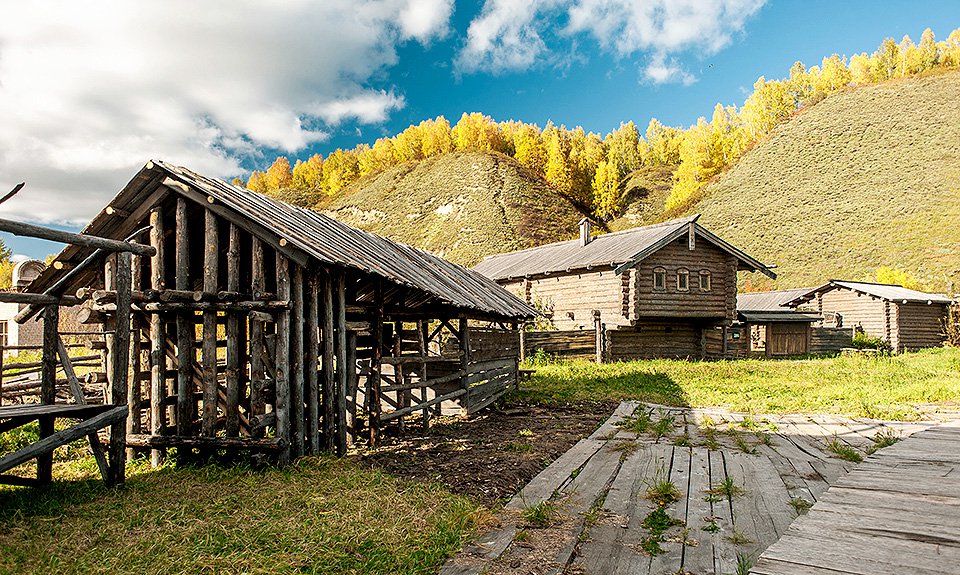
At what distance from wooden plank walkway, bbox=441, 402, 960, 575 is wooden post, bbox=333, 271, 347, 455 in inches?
130

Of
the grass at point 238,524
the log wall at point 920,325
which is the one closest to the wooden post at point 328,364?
the grass at point 238,524

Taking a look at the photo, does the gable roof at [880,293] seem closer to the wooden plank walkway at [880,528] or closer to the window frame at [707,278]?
the window frame at [707,278]

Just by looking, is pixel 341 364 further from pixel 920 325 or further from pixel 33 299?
pixel 920 325

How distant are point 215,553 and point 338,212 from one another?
268ft

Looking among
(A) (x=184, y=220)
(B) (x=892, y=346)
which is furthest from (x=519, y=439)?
(B) (x=892, y=346)

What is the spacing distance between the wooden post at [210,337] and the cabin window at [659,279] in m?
23.1

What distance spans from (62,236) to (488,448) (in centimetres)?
684

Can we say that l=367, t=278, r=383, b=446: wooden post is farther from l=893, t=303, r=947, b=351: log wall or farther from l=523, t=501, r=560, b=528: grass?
l=893, t=303, r=947, b=351: log wall

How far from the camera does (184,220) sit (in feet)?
27.7

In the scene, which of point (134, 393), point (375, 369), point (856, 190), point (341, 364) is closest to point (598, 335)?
point (375, 369)

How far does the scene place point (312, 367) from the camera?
8.34 m

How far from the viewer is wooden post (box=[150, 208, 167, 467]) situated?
8.40 m

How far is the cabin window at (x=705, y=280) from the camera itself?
28.9 m

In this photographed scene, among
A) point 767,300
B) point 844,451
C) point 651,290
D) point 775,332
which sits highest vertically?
point 651,290
